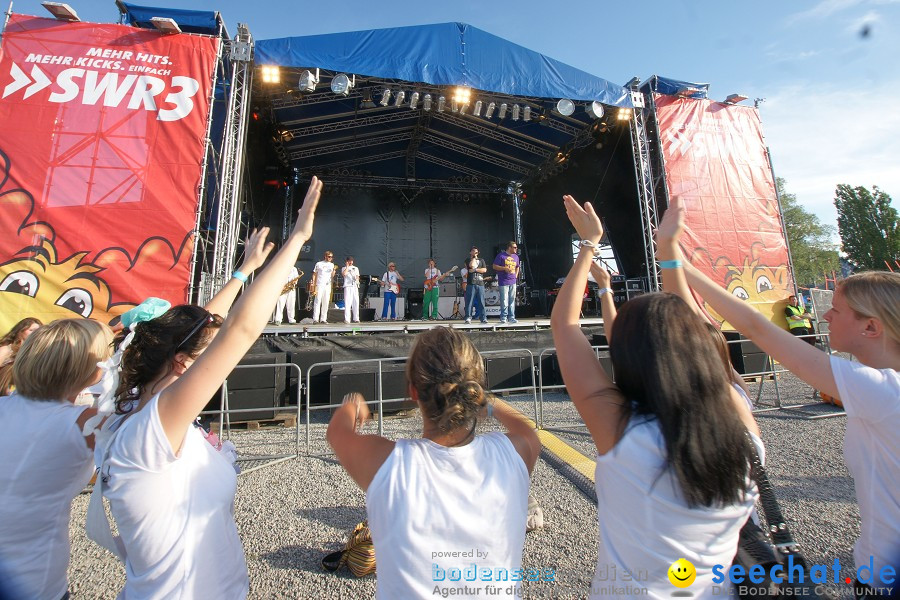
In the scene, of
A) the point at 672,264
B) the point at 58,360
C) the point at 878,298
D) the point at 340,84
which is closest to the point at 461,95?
the point at 340,84

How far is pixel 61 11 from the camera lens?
7.14m

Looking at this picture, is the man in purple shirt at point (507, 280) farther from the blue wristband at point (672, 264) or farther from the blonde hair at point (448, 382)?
the blonde hair at point (448, 382)

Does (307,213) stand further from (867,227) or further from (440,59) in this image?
(867,227)

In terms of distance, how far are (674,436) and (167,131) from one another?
9.35m

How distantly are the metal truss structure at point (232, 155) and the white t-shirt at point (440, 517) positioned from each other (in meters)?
7.84

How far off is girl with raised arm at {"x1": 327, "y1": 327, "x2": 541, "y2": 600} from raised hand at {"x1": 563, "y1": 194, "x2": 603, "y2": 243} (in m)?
0.74

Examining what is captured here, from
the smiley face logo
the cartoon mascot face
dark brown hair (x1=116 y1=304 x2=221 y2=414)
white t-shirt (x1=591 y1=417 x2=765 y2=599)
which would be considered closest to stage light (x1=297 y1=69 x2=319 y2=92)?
the cartoon mascot face

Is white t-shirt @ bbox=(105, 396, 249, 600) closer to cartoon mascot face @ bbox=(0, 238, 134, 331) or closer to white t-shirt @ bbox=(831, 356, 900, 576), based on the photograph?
Answer: white t-shirt @ bbox=(831, 356, 900, 576)

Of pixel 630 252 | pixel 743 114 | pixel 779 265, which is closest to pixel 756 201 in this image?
pixel 779 265

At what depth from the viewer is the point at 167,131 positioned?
7445 mm

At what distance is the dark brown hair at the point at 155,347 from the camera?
1324mm

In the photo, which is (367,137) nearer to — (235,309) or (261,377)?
(261,377)

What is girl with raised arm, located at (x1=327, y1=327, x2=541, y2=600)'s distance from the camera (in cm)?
106

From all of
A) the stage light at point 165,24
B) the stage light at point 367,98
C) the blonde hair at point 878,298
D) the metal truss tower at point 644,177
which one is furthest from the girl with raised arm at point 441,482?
the metal truss tower at point 644,177
